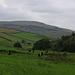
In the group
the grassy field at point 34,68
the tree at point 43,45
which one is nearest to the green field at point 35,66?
the grassy field at point 34,68

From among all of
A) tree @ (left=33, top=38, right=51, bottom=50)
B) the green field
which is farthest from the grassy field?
tree @ (left=33, top=38, right=51, bottom=50)

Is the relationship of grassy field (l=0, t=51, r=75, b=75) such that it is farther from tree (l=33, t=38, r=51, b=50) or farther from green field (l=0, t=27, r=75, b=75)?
tree (l=33, t=38, r=51, b=50)

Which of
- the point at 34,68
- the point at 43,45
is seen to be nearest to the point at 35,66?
the point at 34,68

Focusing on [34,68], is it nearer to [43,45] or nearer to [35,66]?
[35,66]

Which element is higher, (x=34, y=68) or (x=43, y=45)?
(x=43, y=45)

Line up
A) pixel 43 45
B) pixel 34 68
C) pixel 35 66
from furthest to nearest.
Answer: pixel 43 45 < pixel 35 66 < pixel 34 68

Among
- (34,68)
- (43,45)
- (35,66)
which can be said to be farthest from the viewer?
(43,45)

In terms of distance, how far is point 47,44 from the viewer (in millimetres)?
76188

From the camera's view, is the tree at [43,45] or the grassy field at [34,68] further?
the tree at [43,45]

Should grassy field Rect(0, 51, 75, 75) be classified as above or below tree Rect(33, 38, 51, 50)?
below

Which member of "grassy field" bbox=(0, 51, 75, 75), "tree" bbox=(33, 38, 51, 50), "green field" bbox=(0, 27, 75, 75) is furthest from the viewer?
"tree" bbox=(33, 38, 51, 50)

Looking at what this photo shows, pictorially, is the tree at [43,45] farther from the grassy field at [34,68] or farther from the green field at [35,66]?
the grassy field at [34,68]

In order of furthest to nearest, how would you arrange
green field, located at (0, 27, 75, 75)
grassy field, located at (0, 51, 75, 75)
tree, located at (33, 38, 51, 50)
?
tree, located at (33, 38, 51, 50) → green field, located at (0, 27, 75, 75) → grassy field, located at (0, 51, 75, 75)

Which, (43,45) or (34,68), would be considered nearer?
(34,68)
